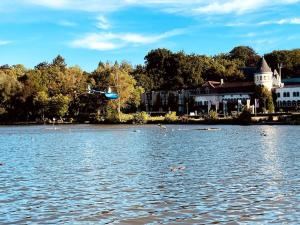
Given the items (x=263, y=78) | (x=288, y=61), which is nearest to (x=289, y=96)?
(x=263, y=78)

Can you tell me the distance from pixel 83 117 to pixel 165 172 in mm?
114433

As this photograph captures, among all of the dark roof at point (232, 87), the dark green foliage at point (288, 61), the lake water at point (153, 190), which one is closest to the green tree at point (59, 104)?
the dark roof at point (232, 87)

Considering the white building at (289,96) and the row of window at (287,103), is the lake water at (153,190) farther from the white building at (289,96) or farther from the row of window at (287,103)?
the white building at (289,96)

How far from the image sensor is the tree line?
135 metres

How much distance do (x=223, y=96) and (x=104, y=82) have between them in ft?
103

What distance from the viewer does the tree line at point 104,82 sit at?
5320 inches

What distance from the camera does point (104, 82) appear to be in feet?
440

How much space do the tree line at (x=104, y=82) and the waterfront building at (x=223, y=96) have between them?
563 centimetres

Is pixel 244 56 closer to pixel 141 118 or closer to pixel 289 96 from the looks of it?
pixel 289 96

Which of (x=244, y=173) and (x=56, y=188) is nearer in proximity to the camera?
(x=56, y=188)

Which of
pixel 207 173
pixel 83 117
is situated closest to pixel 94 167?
pixel 207 173

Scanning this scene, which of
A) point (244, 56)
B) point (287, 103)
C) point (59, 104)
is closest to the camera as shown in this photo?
point (287, 103)

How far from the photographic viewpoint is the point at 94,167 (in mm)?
34406

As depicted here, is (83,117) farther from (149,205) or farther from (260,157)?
(149,205)
